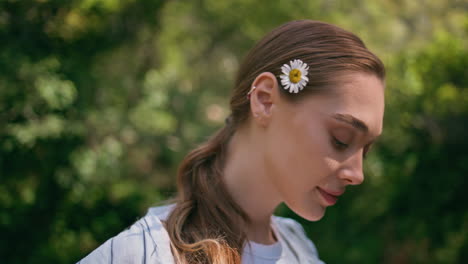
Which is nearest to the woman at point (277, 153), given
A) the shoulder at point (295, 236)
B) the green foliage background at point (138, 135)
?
the shoulder at point (295, 236)

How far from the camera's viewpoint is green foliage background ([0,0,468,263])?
3.24 meters

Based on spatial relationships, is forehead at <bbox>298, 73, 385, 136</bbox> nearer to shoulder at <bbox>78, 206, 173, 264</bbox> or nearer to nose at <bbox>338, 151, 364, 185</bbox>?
nose at <bbox>338, 151, 364, 185</bbox>

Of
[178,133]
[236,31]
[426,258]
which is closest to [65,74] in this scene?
[178,133]

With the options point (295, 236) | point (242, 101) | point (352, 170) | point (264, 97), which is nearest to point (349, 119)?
point (352, 170)

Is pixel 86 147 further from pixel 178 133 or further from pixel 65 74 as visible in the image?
pixel 178 133

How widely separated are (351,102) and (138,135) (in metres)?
2.75

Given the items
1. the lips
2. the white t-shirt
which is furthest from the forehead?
the white t-shirt

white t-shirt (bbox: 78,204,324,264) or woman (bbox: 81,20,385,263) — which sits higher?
woman (bbox: 81,20,385,263)

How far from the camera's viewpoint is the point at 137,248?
1337mm

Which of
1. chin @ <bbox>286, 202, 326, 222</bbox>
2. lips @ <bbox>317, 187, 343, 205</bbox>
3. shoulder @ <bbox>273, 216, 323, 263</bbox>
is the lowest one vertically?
shoulder @ <bbox>273, 216, 323, 263</bbox>

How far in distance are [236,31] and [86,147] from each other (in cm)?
212

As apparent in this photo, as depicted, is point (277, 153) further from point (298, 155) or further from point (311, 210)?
point (311, 210)

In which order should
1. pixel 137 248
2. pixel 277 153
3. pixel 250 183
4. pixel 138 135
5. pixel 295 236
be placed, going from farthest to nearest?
pixel 138 135
pixel 295 236
pixel 250 183
pixel 277 153
pixel 137 248

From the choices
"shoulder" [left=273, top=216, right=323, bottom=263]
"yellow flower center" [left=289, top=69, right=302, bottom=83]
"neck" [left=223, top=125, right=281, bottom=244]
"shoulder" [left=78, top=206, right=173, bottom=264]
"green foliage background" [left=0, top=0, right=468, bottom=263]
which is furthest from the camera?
"green foliage background" [left=0, top=0, right=468, bottom=263]
